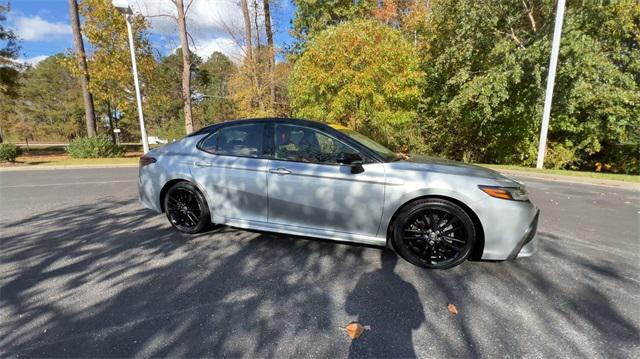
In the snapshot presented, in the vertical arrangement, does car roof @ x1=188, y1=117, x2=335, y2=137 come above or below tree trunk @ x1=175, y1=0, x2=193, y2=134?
below

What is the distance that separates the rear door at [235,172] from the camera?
3.56 meters

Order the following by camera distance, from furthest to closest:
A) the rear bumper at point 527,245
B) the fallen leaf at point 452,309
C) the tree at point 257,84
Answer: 1. the tree at point 257,84
2. the rear bumper at point 527,245
3. the fallen leaf at point 452,309

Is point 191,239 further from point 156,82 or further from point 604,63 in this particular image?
point 156,82

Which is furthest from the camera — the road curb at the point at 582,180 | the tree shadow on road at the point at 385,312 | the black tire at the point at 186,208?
the road curb at the point at 582,180

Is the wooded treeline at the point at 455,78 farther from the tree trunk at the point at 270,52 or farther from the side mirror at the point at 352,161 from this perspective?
the side mirror at the point at 352,161

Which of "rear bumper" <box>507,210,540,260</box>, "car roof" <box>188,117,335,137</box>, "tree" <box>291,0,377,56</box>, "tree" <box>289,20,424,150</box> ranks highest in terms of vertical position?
"tree" <box>291,0,377,56</box>

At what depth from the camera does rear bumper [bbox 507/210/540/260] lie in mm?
2881

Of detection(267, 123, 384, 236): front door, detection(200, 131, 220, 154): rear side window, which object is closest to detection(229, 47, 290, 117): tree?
detection(200, 131, 220, 154): rear side window

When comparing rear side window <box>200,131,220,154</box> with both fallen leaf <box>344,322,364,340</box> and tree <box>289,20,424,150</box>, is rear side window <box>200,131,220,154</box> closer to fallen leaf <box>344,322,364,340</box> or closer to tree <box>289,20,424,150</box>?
fallen leaf <box>344,322,364,340</box>

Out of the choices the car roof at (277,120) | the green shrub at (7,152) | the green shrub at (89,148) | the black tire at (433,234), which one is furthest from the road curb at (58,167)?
the black tire at (433,234)

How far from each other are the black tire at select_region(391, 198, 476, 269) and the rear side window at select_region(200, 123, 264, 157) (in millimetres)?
1860

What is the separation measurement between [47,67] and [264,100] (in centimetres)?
5951

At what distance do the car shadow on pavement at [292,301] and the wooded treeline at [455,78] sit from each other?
9.43 m

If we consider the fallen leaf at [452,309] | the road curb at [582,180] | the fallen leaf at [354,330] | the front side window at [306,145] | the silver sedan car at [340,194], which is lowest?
the fallen leaf at [354,330]
